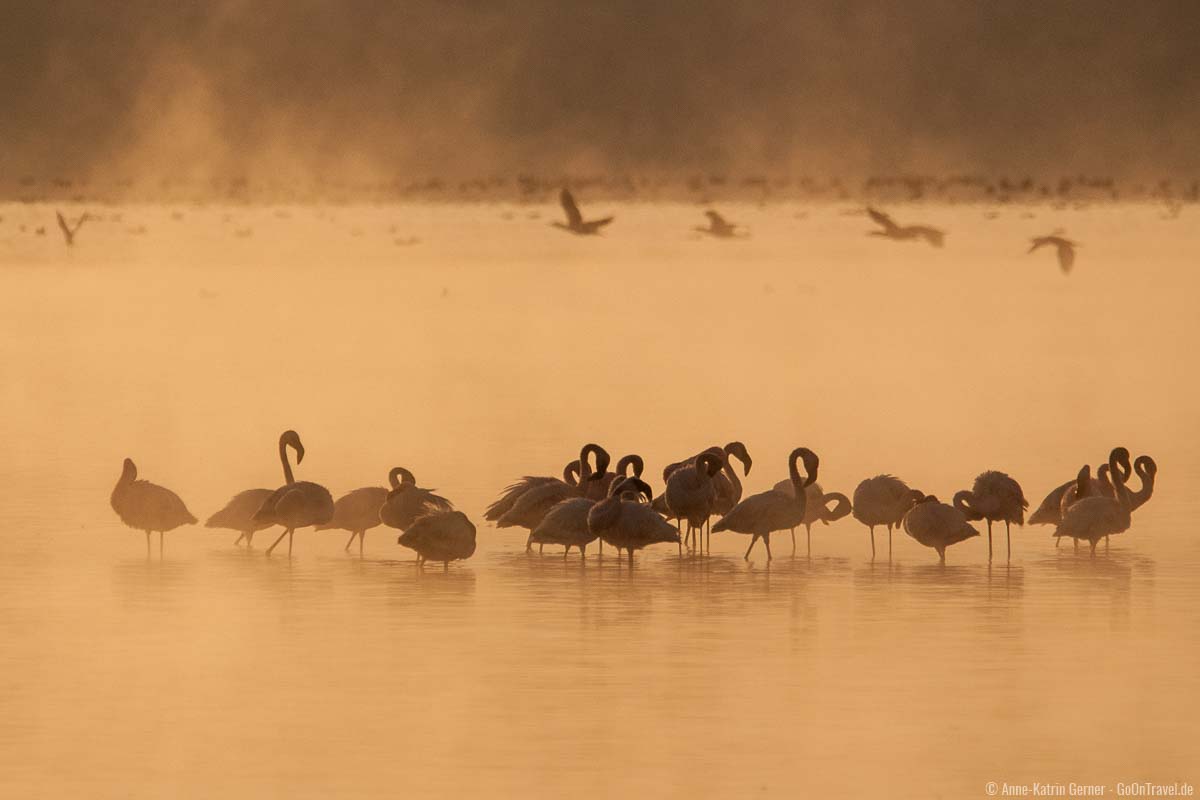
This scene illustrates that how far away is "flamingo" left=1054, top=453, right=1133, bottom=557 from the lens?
1717cm

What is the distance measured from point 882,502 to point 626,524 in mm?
1703

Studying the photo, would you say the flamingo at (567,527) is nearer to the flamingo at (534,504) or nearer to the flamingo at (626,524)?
the flamingo at (626,524)

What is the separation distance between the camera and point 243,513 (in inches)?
703

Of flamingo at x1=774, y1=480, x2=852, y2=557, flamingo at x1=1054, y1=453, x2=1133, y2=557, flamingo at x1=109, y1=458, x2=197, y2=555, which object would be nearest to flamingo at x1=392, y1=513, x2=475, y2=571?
flamingo at x1=109, y1=458, x2=197, y2=555

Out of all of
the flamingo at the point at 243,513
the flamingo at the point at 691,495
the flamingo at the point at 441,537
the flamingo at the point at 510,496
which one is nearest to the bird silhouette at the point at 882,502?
the flamingo at the point at 691,495

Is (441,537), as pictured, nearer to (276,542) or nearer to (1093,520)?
(276,542)

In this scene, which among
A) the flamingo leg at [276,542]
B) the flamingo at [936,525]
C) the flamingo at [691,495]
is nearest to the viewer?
the flamingo at [936,525]

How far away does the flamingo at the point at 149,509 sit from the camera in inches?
693

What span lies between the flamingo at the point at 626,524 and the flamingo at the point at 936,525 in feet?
4.62

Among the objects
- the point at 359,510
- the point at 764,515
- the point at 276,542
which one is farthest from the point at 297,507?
the point at 764,515

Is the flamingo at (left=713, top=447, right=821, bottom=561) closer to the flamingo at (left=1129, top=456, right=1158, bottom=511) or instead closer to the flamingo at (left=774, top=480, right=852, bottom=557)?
the flamingo at (left=774, top=480, right=852, bottom=557)

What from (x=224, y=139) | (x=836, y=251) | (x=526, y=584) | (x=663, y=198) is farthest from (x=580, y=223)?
(x=224, y=139)

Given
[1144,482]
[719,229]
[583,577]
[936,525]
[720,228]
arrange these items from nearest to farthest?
1. [583,577]
2. [936,525]
3. [1144,482]
4. [719,229]
5. [720,228]

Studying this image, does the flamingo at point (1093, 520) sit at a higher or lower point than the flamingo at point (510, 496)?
lower
